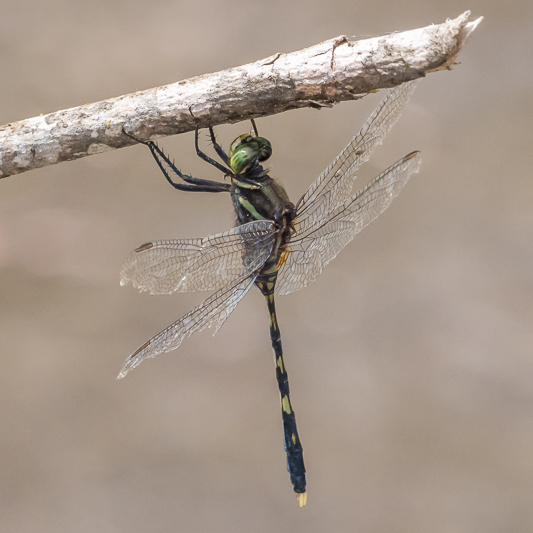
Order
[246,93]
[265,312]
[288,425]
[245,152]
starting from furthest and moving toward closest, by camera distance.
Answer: [265,312], [288,425], [245,152], [246,93]

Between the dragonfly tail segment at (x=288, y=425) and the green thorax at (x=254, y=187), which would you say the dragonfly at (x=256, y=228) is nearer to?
the green thorax at (x=254, y=187)

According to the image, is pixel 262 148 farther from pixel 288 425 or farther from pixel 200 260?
pixel 288 425

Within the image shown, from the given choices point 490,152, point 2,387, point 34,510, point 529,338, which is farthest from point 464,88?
point 34,510

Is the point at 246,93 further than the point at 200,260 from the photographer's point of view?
No

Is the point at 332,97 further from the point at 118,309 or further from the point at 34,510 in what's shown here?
the point at 34,510

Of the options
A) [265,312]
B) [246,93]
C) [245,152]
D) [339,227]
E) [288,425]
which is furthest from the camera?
[265,312]

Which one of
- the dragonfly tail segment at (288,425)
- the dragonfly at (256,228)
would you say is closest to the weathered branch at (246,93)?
the dragonfly at (256,228)

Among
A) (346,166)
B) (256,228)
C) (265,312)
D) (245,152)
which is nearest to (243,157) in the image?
(245,152)
